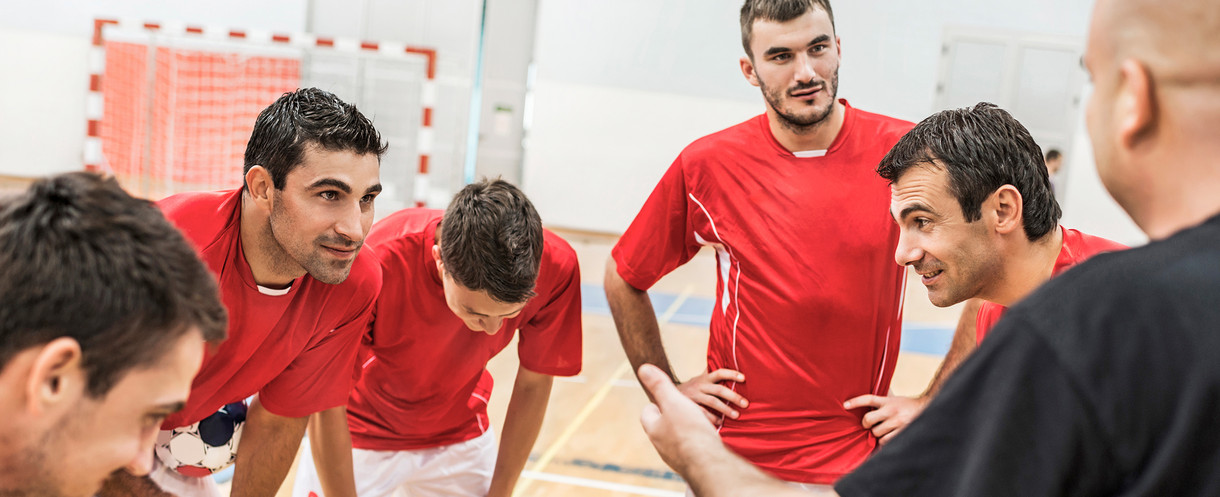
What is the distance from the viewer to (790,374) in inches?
106

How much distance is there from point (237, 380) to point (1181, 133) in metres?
2.49

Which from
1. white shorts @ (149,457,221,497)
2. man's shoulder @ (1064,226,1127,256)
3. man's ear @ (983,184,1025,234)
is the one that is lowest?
white shorts @ (149,457,221,497)

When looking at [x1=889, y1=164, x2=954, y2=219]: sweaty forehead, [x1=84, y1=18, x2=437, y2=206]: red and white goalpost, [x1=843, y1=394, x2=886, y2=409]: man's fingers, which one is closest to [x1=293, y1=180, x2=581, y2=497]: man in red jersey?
[x1=843, y1=394, x2=886, y2=409]: man's fingers

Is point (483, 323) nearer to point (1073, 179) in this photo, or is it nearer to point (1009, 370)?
A: point (1009, 370)

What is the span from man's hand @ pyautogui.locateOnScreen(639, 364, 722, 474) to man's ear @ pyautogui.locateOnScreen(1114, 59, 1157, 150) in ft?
2.43

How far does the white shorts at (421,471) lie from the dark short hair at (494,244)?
1020mm

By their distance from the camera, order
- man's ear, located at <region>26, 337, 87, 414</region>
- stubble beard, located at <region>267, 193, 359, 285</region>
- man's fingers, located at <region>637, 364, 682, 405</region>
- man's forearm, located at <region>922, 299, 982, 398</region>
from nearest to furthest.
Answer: man's ear, located at <region>26, 337, 87, 414</region> → man's fingers, located at <region>637, 364, 682, 405</region> → stubble beard, located at <region>267, 193, 359, 285</region> → man's forearm, located at <region>922, 299, 982, 398</region>

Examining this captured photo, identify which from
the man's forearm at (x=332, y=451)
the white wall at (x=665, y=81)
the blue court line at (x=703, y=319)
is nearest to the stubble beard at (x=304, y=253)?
the man's forearm at (x=332, y=451)

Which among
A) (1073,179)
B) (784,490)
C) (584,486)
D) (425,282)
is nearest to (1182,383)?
(784,490)

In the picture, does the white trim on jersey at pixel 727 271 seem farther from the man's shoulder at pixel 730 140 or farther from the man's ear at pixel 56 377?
the man's ear at pixel 56 377

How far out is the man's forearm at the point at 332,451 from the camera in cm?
300

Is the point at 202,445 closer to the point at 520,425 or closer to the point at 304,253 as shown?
the point at 304,253

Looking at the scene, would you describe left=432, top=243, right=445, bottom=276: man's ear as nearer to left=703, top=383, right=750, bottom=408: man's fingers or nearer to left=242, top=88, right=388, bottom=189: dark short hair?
left=242, top=88, right=388, bottom=189: dark short hair

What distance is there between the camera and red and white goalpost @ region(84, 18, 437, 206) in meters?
11.0
